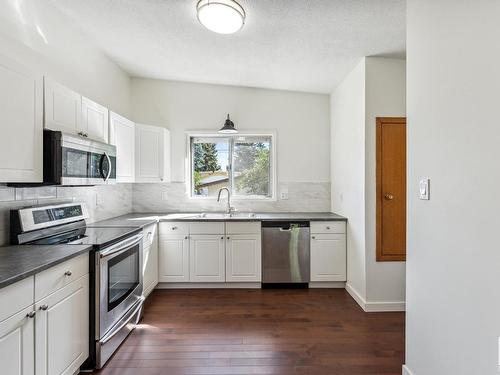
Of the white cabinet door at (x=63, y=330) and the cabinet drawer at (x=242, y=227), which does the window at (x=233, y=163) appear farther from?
the white cabinet door at (x=63, y=330)

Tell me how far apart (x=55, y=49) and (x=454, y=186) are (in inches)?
125

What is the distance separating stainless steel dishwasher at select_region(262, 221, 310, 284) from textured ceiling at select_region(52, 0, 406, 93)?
184 cm

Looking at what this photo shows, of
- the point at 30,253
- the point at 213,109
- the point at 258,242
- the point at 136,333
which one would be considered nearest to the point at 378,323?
the point at 258,242

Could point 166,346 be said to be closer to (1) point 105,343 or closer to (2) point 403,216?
(1) point 105,343

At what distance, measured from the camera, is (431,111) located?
1567 mm

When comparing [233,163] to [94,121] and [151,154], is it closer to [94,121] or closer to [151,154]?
[151,154]

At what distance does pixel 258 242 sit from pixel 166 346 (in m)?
1.53

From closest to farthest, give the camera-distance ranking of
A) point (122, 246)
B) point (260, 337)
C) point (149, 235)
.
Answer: point (122, 246) < point (260, 337) < point (149, 235)

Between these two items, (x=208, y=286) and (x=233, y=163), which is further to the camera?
(x=233, y=163)

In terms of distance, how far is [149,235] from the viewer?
3.11 metres

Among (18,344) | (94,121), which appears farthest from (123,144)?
(18,344)

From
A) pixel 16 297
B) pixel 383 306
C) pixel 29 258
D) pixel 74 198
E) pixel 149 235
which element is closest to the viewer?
pixel 16 297

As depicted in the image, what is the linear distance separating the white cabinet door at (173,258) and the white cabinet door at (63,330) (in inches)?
59.7

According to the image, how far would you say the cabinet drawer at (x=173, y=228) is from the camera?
3.40 meters
